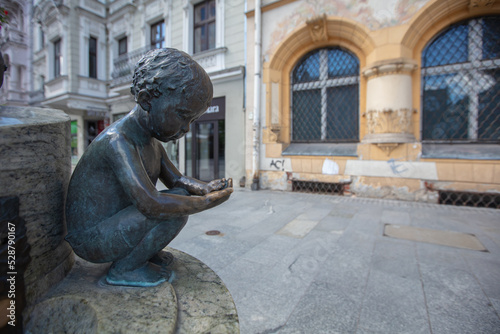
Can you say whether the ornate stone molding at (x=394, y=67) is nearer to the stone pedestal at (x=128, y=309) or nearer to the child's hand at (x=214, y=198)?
the child's hand at (x=214, y=198)

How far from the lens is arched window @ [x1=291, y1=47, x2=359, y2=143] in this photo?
23.1ft

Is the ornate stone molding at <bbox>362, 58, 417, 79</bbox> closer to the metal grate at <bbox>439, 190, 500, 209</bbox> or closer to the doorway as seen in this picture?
the metal grate at <bbox>439, 190, 500, 209</bbox>

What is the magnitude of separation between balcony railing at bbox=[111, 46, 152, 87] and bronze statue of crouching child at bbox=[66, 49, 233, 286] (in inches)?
432

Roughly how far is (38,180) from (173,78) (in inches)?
25.8

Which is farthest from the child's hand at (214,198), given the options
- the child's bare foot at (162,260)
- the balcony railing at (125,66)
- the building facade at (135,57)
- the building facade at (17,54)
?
the building facade at (17,54)

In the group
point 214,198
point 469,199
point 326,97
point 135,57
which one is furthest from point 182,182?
point 135,57

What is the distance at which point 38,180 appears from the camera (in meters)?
1.03

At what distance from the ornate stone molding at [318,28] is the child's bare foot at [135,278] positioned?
7.16 metres

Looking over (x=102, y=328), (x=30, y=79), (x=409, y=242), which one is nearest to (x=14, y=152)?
(x=102, y=328)

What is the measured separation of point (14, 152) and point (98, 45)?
49.7ft

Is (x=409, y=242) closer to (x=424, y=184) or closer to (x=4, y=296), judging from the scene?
(x=424, y=184)

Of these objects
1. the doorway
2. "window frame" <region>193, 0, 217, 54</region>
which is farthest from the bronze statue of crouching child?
"window frame" <region>193, 0, 217, 54</region>

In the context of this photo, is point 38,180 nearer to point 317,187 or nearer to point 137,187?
point 137,187

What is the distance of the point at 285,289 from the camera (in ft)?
7.17
